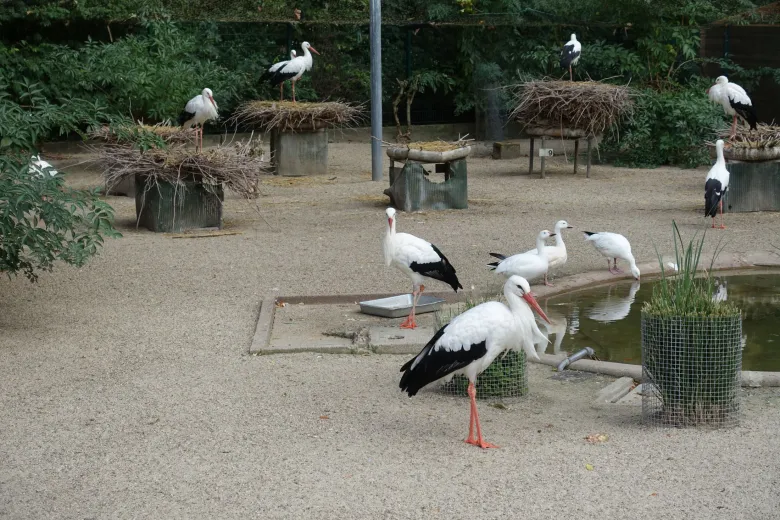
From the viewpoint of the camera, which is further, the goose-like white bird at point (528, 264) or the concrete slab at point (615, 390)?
the goose-like white bird at point (528, 264)

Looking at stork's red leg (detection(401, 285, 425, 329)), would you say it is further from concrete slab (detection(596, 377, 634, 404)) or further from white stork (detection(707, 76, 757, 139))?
white stork (detection(707, 76, 757, 139))

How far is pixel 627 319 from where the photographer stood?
26.4 feet

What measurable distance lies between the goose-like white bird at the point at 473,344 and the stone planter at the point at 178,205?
633 cm

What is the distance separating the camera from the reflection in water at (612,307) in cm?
812

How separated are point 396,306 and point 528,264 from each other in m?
1.21

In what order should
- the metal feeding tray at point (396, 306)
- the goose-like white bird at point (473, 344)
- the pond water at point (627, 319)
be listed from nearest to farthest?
1. the goose-like white bird at point (473, 344)
2. the pond water at point (627, 319)
3. the metal feeding tray at point (396, 306)

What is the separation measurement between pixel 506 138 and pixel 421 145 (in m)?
6.89

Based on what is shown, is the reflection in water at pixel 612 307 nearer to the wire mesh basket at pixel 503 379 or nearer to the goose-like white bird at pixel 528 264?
the goose-like white bird at pixel 528 264

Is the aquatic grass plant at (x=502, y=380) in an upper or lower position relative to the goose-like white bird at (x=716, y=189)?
lower

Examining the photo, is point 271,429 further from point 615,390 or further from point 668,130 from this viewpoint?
point 668,130

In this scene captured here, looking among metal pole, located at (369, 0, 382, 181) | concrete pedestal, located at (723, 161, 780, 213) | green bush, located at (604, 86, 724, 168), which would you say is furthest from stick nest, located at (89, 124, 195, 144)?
green bush, located at (604, 86, 724, 168)

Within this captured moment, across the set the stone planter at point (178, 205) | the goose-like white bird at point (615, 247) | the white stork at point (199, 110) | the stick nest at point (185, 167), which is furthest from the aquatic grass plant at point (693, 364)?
the white stork at point (199, 110)

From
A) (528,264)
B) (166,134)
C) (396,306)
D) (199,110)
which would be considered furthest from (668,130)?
(396,306)

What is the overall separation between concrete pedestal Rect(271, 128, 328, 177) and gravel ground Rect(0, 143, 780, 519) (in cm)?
595
